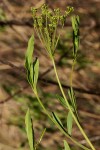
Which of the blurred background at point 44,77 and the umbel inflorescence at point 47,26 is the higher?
the umbel inflorescence at point 47,26

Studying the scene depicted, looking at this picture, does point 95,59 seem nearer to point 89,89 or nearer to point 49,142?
point 89,89

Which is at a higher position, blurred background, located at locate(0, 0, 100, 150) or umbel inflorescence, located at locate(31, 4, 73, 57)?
umbel inflorescence, located at locate(31, 4, 73, 57)

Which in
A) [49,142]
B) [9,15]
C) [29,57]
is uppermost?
[29,57]

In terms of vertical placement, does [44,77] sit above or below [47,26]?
below

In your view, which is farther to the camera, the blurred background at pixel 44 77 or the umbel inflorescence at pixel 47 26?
the blurred background at pixel 44 77

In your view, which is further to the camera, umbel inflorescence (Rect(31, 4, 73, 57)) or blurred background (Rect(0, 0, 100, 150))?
blurred background (Rect(0, 0, 100, 150))

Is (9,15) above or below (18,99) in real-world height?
above

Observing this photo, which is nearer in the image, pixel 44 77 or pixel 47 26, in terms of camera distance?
pixel 47 26

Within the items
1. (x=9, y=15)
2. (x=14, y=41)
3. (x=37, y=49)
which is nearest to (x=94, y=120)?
(x=37, y=49)
